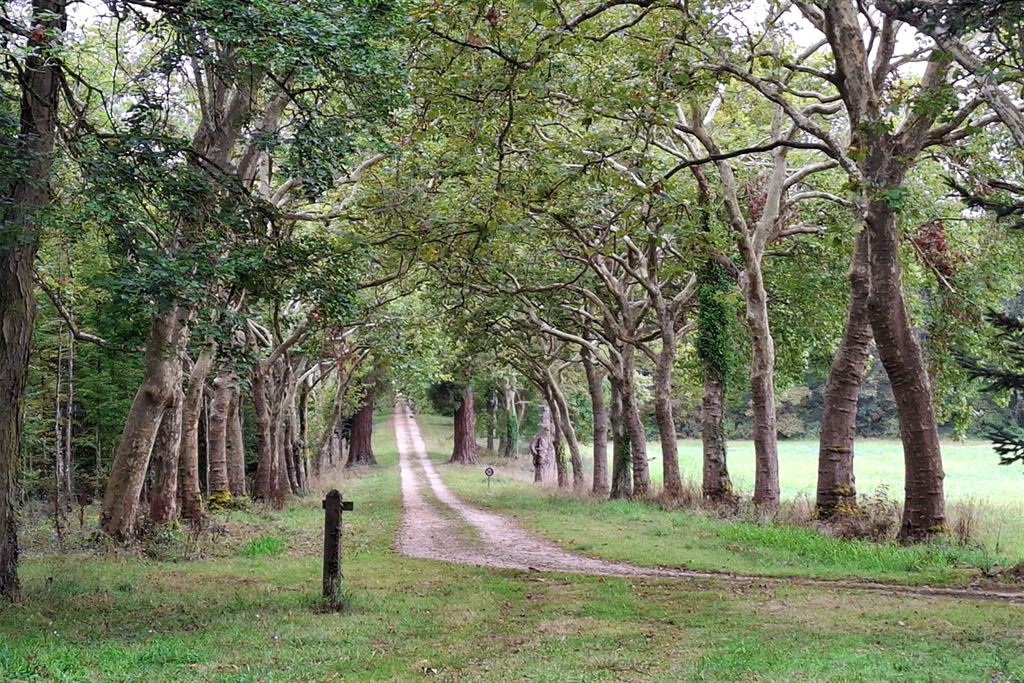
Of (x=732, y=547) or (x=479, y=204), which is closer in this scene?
(x=479, y=204)

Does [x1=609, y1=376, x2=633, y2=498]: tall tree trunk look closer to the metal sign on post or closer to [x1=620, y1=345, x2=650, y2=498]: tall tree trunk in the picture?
[x1=620, y1=345, x2=650, y2=498]: tall tree trunk

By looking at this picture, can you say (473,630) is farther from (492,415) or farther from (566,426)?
(492,415)

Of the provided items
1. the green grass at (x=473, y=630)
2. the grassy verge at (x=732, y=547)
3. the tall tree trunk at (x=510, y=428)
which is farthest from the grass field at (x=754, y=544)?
the tall tree trunk at (x=510, y=428)

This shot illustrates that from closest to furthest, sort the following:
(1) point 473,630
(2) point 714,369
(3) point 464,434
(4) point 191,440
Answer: (1) point 473,630
(4) point 191,440
(2) point 714,369
(3) point 464,434

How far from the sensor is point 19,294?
9633mm

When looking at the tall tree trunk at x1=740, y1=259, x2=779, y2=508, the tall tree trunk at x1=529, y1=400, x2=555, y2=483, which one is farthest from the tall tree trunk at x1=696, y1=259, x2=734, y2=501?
the tall tree trunk at x1=529, y1=400, x2=555, y2=483

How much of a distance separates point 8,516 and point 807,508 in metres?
14.3

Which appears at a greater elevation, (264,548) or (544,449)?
(544,449)

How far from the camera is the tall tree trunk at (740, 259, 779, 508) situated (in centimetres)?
1814

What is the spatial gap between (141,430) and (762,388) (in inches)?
490

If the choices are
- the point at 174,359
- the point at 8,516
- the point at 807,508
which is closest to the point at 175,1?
the point at 8,516

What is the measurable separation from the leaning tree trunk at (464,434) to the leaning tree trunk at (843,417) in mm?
35922

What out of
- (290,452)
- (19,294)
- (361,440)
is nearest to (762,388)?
(19,294)

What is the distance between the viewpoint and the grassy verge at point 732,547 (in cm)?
1188
